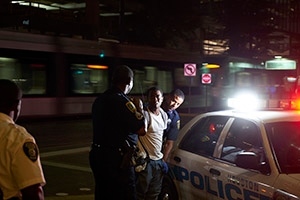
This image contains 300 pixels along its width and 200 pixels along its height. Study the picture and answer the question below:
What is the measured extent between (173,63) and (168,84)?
3.76 feet

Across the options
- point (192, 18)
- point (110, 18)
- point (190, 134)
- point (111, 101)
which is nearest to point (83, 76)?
point (190, 134)

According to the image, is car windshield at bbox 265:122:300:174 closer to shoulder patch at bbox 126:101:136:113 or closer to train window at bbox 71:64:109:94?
shoulder patch at bbox 126:101:136:113

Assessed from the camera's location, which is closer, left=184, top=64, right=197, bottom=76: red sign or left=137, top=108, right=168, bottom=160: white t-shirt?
left=137, top=108, right=168, bottom=160: white t-shirt

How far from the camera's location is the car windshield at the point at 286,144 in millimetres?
4164

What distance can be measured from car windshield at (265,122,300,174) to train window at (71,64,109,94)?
51.3ft

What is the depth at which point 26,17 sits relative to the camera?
25188 millimetres

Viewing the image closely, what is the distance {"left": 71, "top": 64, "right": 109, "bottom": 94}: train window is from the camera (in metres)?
19.8

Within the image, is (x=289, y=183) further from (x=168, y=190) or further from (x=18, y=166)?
(x=18, y=166)

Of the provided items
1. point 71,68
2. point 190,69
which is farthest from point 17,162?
point 190,69

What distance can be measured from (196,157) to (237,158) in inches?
33.1

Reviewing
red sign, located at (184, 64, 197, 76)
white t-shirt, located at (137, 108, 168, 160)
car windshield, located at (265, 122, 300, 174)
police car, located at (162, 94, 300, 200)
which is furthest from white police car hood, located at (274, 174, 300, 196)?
red sign, located at (184, 64, 197, 76)

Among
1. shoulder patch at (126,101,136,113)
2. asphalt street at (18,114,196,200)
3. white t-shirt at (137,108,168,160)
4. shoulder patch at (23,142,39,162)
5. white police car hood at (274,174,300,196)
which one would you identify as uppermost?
shoulder patch at (126,101,136,113)

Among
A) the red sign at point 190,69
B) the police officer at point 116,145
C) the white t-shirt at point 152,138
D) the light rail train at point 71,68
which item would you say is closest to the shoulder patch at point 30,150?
the police officer at point 116,145

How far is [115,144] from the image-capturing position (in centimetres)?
407
